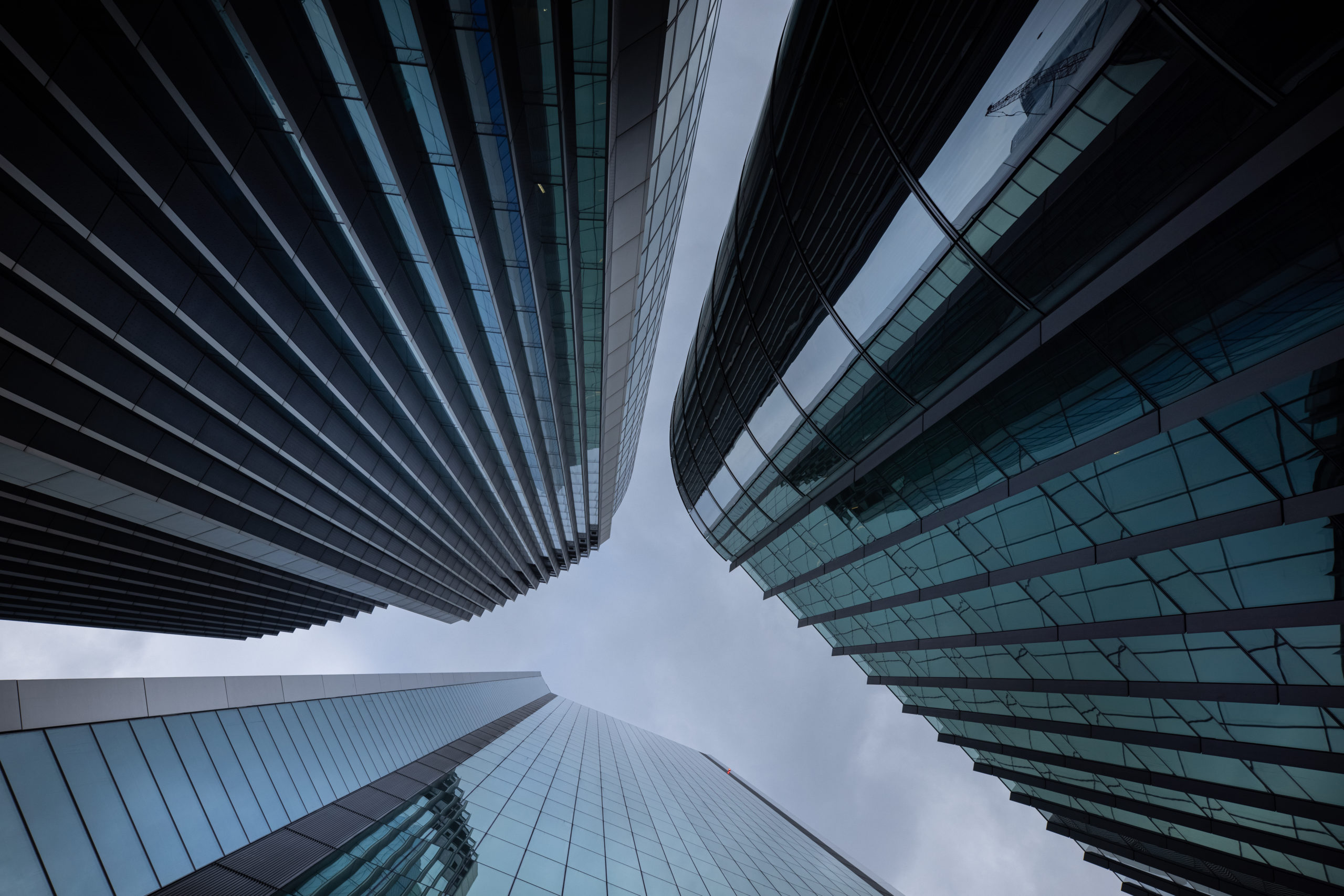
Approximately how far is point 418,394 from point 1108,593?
23.2 metres

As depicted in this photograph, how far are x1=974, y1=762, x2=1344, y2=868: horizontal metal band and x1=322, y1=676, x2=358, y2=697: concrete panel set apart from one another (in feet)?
103

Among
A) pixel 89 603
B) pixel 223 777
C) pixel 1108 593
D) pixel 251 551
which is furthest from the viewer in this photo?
pixel 89 603

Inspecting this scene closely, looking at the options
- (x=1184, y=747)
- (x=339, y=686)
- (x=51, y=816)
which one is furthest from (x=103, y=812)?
(x=1184, y=747)

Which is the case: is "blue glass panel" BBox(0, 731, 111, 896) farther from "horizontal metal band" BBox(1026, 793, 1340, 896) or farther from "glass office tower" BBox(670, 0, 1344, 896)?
"horizontal metal band" BBox(1026, 793, 1340, 896)

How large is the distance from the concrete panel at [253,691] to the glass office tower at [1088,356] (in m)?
15.9

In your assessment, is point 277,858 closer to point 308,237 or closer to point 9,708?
point 9,708

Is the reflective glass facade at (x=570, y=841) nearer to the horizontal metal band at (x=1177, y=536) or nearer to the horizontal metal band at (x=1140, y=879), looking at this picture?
the horizontal metal band at (x=1177, y=536)

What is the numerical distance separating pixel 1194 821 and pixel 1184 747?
903 cm

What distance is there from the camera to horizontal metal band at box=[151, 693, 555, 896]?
9.04 m

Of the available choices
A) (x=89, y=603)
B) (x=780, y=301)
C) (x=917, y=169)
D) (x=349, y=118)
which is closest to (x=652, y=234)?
(x=780, y=301)

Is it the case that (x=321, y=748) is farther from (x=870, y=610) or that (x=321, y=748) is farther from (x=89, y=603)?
(x=89, y=603)

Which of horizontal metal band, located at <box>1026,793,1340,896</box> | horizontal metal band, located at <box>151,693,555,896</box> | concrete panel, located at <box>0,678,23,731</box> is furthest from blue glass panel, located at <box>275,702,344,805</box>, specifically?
horizontal metal band, located at <box>1026,793,1340,896</box>

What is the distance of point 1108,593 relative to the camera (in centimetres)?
1415

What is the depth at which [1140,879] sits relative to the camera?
120 ft
